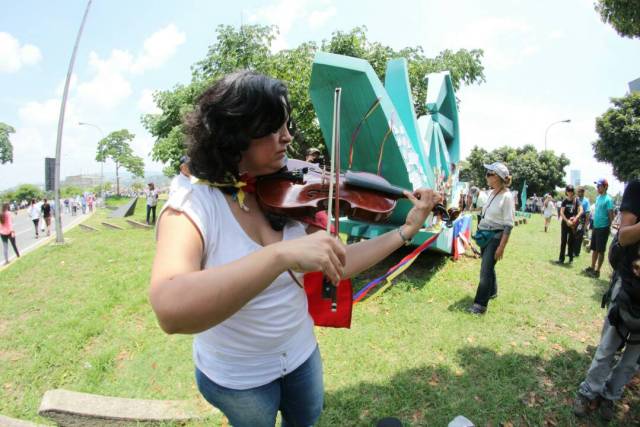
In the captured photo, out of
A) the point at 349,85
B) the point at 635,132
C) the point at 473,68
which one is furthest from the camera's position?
the point at 635,132

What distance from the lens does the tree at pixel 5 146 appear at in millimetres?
64062

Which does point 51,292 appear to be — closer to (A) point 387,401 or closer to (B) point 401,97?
(A) point 387,401

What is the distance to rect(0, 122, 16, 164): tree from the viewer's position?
210 feet

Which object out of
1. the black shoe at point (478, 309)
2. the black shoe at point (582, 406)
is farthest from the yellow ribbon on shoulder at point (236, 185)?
the black shoe at point (478, 309)

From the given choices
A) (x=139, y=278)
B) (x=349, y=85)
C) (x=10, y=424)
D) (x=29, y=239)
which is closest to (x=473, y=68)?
(x=349, y=85)

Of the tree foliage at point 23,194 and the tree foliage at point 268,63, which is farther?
the tree foliage at point 23,194

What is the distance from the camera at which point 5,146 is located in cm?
6456

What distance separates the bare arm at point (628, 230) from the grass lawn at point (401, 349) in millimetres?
1349

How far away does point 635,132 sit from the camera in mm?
18797

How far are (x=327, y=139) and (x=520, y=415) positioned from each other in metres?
3.59

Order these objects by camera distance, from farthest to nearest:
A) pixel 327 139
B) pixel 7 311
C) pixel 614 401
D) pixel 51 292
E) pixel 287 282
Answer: pixel 51 292 < pixel 7 311 < pixel 327 139 < pixel 614 401 < pixel 287 282

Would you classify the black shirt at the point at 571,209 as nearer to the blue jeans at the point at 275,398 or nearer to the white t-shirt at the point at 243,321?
the blue jeans at the point at 275,398

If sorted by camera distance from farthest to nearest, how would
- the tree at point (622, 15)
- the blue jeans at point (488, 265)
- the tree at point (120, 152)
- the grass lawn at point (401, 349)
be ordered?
1. the tree at point (120, 152)
2. the blue jeans at point (488, 265)
3. the tree at point (622, 15)
4. the grass lawn at point (401, 349)

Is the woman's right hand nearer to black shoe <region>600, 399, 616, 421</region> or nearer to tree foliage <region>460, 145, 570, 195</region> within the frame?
black shoe <region>600, 399, 616, 421</region>
